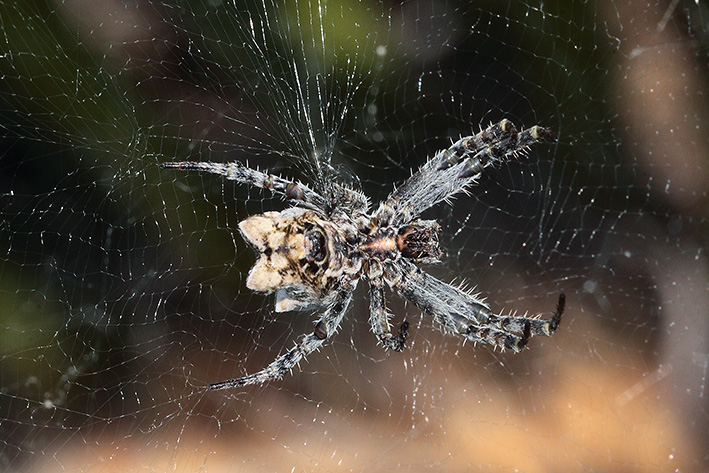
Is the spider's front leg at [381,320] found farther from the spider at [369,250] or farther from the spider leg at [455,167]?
the spider leg at [455,167]

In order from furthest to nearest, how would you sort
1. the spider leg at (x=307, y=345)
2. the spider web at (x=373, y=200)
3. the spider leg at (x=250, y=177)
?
the spider web at (x=373, y=200) → the spider leg at (x=307, y=345) → the spider leg at (x=250, y=177)

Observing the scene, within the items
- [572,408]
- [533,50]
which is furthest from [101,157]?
[572,408]

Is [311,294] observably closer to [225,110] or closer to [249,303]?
[249,303]

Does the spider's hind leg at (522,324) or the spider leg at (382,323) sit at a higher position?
the spider leg at (382,323)

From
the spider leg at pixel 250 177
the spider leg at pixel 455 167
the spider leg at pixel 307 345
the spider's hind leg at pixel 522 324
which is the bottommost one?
the spider's hind leg at pixel 522 324

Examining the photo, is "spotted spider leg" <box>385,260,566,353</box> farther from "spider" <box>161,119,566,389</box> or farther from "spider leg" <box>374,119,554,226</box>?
"spider leg" <box>374,119,554,226</box>

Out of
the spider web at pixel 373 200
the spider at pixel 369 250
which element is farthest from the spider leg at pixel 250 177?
the spider web at pixel 373 200
